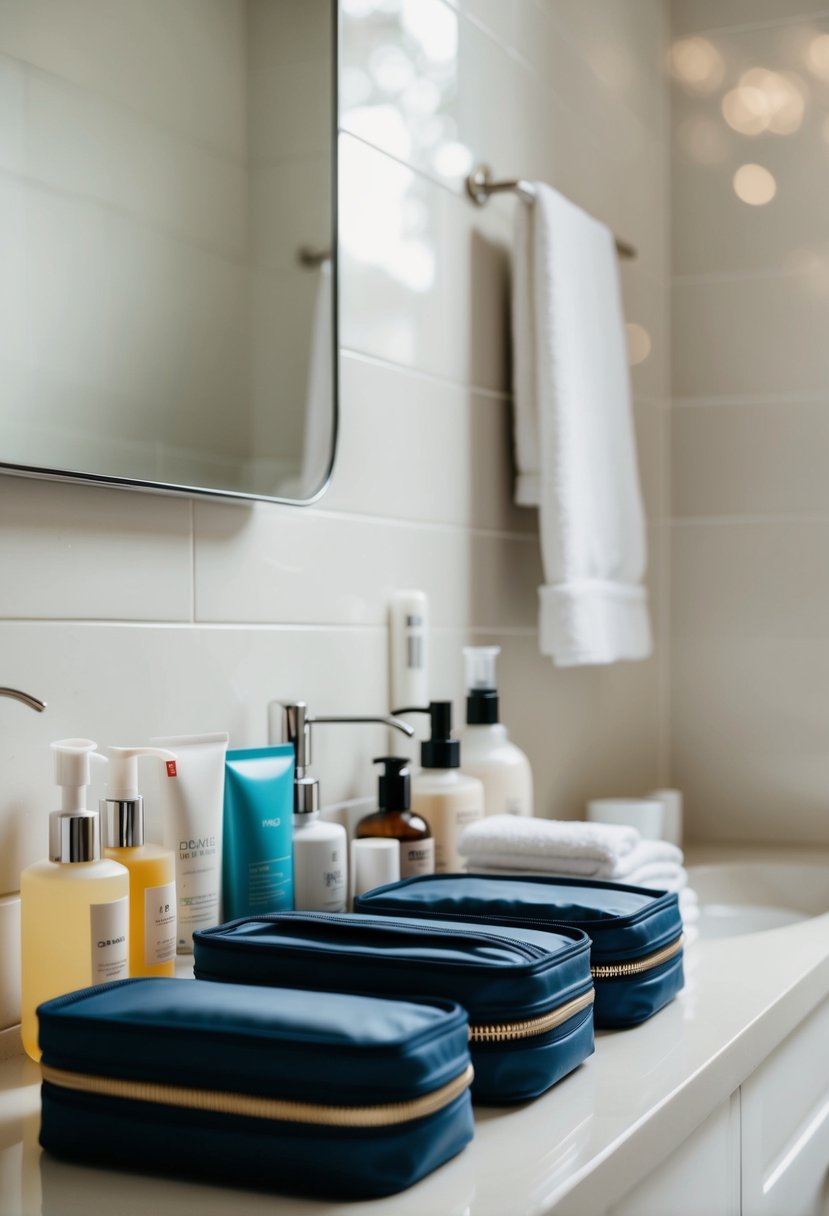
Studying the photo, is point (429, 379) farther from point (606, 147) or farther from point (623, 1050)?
point (623, 1050)

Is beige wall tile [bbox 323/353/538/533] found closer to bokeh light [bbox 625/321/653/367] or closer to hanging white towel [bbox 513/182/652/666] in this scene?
hanging white towel [bbox 513/182/652/666]

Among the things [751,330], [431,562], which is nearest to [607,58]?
[751,330]

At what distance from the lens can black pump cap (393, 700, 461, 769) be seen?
1220 millimetres

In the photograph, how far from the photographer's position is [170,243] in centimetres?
100

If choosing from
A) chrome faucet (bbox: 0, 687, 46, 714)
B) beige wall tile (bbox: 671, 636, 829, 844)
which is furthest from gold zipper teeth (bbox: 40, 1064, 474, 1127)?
beige wall tile (bbox: 671, 636, 829, 844)

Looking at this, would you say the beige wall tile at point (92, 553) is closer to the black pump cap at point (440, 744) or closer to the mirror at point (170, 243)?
the mirror at point (170, 243)

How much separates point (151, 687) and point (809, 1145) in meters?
0.66

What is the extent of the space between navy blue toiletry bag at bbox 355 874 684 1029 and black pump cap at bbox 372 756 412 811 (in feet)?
0.44

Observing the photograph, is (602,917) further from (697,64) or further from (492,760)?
(697,64)

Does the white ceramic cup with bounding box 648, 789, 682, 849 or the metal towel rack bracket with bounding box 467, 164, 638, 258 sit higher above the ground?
the metal towel rack bracket with bounding box 467, 164, 638, 258

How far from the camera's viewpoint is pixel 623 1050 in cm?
86

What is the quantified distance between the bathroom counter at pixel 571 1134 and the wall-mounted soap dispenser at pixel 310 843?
0.27m

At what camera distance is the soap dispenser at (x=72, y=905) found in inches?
31.5

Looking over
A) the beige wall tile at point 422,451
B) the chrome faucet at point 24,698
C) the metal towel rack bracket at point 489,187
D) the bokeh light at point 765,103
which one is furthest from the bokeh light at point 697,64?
the chrome faucet at point 24,698
